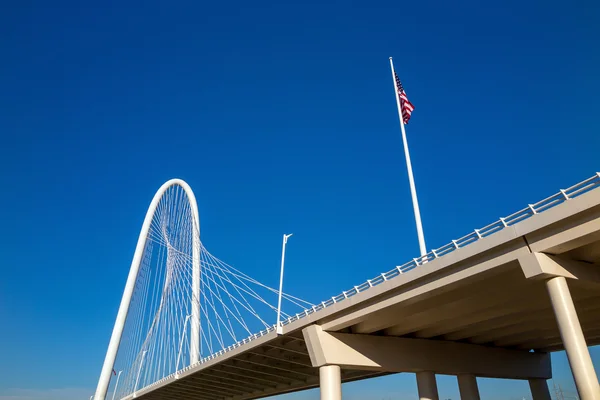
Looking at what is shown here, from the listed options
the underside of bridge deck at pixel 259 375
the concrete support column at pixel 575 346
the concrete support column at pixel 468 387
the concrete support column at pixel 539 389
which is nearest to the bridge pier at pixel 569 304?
the concrete support column at pixel 575 346

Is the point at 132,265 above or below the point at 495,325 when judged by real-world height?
above

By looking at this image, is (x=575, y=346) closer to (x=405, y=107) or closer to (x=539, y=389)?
(x=405, y=107)

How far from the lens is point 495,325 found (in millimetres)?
29766

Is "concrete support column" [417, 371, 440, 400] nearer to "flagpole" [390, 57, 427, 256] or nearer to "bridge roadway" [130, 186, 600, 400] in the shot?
"bridge roadway" [130, 186, 600, 400]

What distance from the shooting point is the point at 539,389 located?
39656mm

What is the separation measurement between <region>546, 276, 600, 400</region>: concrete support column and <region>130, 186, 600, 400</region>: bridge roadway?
0.03m

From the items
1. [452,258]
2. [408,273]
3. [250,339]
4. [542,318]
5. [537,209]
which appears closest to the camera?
[537,209]

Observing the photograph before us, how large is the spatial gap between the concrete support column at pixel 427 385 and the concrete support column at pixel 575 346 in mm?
15528

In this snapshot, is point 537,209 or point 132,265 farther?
point 132,265

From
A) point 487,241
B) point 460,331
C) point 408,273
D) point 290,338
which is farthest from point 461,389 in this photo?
point 487,241

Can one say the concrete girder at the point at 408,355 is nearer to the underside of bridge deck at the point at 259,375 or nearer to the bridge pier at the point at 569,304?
the underside of bridge deck at the point at 259,375

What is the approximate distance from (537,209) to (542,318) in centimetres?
1367

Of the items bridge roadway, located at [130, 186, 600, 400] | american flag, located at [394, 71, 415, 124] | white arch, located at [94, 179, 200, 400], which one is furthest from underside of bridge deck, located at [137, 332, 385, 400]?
american flag, located at [394, 71, 415, 124]

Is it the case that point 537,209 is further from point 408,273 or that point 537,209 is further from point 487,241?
point 408,273
